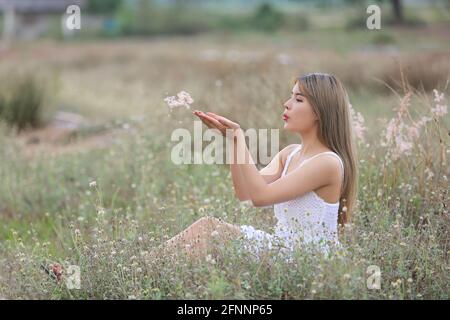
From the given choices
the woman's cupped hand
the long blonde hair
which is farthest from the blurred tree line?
the woman's cupped hand

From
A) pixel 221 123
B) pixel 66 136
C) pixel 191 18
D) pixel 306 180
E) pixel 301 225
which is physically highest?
pixel 191 18

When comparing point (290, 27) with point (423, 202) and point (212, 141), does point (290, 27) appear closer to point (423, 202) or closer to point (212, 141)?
point (212, 141)

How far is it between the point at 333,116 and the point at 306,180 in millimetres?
333

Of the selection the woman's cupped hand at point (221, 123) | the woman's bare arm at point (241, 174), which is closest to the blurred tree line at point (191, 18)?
the woman's bare arm at point (241, 174)

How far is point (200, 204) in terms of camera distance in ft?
15.6

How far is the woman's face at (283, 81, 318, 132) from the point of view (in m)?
3.53

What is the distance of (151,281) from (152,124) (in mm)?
3376

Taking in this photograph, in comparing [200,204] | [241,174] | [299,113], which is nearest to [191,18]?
[200,204]

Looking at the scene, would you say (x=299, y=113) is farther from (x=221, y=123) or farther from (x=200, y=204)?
(x=200, y=204)

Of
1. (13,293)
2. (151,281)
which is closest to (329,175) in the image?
(151,281)

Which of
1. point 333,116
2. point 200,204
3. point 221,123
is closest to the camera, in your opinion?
point 221,123

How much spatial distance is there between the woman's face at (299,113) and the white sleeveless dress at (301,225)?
6.4 inches

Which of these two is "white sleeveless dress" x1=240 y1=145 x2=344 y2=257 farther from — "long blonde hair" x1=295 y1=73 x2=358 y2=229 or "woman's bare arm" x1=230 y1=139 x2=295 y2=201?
"woman's bare arm" x1=230 y1=139 x2=295 y2=201

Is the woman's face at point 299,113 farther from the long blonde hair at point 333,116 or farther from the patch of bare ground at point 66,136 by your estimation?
the patch of bare ground at point 66,136
